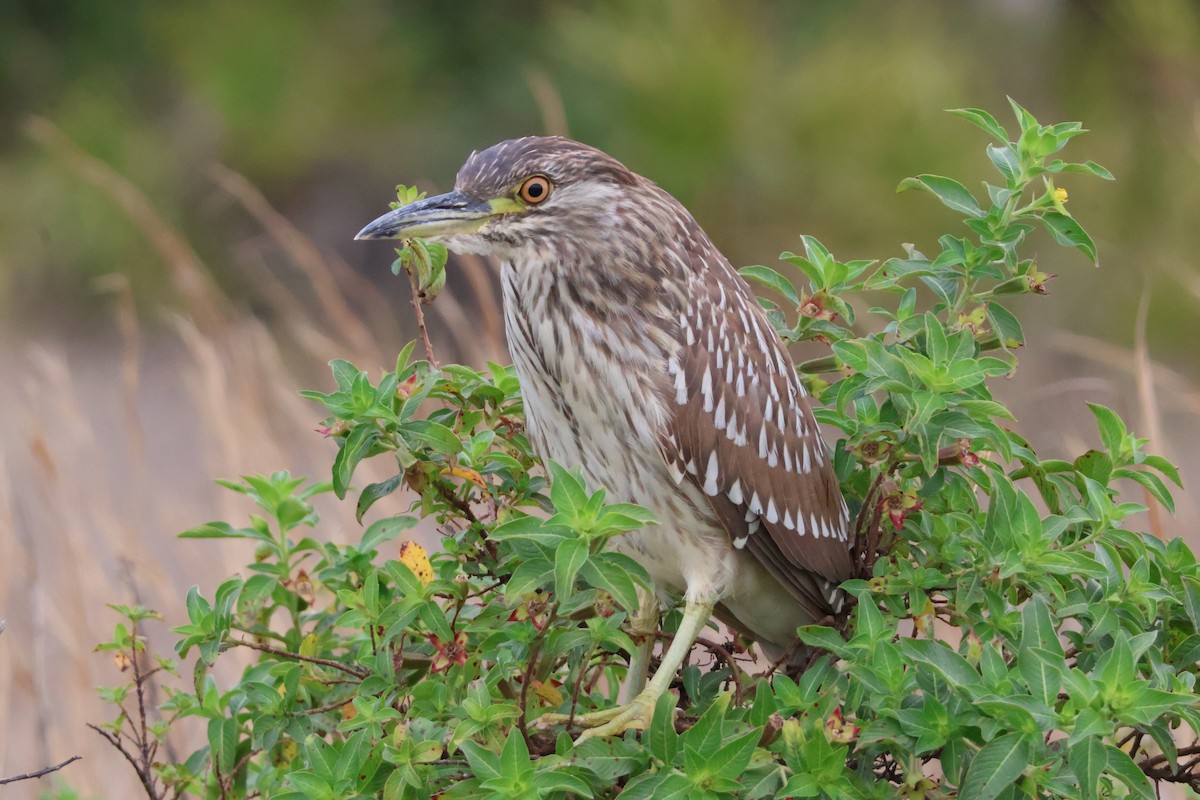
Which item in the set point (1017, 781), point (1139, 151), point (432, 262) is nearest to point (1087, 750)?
point (1017, 781)

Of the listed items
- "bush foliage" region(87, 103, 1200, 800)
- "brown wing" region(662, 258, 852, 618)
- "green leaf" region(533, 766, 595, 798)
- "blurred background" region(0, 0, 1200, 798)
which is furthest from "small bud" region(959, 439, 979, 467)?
"blurred background" region(0, 0, 1200, 798)

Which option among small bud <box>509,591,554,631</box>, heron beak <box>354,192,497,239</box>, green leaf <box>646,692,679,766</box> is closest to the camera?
green leaf <box>646,692,679,766</box>

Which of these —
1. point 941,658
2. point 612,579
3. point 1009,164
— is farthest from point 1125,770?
Result: point 1009,164

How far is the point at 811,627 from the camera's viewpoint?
73.9 inches

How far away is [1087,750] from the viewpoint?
152 cm

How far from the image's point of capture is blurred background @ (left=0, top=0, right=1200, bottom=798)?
6.18 metres

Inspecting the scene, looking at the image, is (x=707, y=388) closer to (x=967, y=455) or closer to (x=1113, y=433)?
(x=967, y=455)

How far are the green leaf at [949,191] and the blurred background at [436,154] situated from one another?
2.30 metres

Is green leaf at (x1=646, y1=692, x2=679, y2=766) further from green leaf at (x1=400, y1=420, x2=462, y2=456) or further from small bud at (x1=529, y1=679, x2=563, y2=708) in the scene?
green leaf at (x1=400, y1=420, x2=462, y2=456)

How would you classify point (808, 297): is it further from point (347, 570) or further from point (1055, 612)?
point (347, 570)

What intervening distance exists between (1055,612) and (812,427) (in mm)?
738

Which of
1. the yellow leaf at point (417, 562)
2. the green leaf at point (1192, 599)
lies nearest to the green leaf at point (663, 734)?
the yellow leaf at point (417, 562)

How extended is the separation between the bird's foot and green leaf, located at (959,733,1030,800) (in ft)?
1.65

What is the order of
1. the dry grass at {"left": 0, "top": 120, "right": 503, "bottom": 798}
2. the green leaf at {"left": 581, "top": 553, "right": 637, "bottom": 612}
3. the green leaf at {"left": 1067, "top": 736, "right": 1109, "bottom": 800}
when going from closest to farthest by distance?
the green leaf at {"left": 1067, "top": 736, "right": 1109, "bottom": 800} → the green leaf at {"left": 581, "top": 553, "right": 637, "bottom": 612} → the dry grass at {"left": 0, "top": 120, "right": 503, "bottom": 798}
